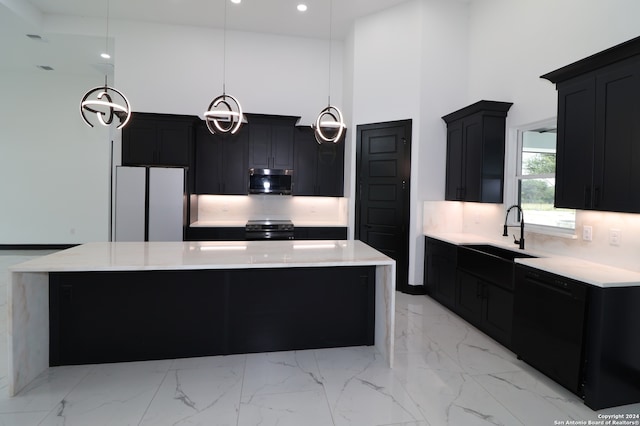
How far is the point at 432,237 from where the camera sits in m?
4.50

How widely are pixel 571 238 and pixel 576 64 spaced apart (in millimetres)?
1537

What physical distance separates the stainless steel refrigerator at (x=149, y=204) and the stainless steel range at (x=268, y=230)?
3.28ft

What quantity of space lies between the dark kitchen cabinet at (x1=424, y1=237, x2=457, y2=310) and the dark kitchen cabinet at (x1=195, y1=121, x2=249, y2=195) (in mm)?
3066

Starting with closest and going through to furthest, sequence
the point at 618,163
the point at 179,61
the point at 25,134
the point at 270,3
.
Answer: the point at 618,163 → the point at 270,3 → the point at 179,61 → the point at 25,134

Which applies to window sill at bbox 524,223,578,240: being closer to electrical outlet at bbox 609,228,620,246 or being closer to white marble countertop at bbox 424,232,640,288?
white marble countertop at bbox 424,232,640,288

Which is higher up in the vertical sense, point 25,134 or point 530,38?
point 530,38

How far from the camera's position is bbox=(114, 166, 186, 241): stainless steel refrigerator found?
15.4 ft

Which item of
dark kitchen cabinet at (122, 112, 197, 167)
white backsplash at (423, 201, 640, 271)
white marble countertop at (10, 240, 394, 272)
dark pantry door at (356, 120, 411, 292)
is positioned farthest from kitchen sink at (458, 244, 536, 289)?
dark kitchen cabinet at (122, 112, 197, 167)

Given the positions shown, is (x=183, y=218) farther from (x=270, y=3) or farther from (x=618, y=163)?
(x=618, y=163)

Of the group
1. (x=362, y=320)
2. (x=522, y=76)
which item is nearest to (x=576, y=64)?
(x=522, y=76)

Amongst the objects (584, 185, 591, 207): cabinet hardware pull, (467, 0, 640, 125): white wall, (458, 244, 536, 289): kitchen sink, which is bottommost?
(458, 244, 536, 289): kitchen sink

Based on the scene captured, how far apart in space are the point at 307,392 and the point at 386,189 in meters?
3.29

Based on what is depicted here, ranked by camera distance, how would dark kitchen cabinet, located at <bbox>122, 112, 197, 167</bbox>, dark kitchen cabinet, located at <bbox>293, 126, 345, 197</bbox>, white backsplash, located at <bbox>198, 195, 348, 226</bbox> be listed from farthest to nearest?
white backsplash, located at <bbox>198, 195, 348, 226</bbox>
dark kitchen cabinet, located at <bbox>293, 126, 345, 197</bbox>
dark kitchen cabinet, located at <bbox>122, 112, 197, 167</bbox>

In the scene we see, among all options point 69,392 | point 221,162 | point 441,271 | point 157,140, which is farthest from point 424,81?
point 69,392
